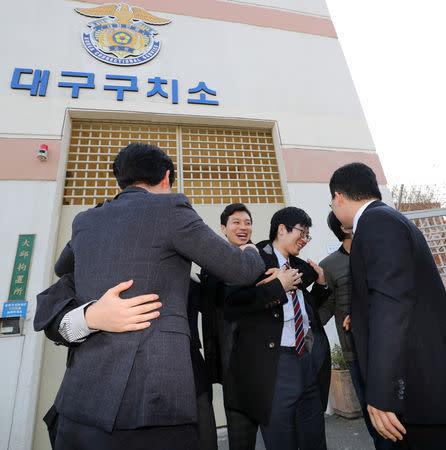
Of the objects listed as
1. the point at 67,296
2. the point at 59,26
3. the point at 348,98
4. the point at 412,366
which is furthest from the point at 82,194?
the point at 348,98

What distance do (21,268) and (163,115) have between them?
2690mm

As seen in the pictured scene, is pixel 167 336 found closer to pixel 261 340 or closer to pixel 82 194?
pixel 261 340

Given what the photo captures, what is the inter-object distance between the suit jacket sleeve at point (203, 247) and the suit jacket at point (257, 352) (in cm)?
68

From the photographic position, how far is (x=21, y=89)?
3.90m

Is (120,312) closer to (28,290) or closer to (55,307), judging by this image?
(55,307)

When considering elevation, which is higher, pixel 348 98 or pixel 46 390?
pixel 348 98

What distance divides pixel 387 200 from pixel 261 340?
357 centimetres

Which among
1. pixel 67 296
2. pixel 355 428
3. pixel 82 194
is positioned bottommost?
pixel 355 428

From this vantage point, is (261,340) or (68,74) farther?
(68,74)

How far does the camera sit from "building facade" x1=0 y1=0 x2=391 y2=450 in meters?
3.52

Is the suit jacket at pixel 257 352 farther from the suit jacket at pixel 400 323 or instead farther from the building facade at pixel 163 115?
the building facade at pixel 163 115

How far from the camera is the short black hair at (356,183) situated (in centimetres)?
152

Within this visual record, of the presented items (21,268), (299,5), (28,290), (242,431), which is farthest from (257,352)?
(299,5)

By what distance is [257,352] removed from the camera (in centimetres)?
172
